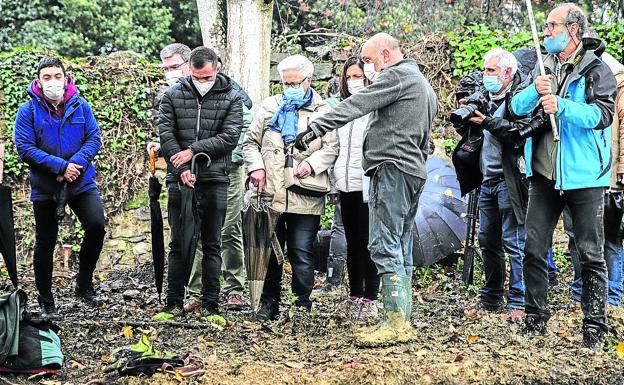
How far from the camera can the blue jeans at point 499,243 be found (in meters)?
7.37

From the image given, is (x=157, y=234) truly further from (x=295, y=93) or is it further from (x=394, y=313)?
(x=394, y=313)

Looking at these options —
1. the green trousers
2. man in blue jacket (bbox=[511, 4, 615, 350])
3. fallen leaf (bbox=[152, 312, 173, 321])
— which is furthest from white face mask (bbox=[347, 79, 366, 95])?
fallen leaf (bbox=[152, 312, 173, 321])

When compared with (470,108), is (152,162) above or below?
below

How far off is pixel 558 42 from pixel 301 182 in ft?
7.05

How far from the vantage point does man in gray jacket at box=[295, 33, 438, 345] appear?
19.8 ft

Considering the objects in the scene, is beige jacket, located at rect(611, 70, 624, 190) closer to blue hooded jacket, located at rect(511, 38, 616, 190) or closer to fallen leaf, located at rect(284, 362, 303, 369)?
blue hooded jacket, located at rect(511, 38, 616, 190)

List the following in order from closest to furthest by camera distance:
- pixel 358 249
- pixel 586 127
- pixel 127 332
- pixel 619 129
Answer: pixel 586 127, pixel 127 332, pixel 619 129, pixel 358 249

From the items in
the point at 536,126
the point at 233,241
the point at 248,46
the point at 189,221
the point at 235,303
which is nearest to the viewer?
the point at 536,126

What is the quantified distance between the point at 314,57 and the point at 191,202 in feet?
16.2

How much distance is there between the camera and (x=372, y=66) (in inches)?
262

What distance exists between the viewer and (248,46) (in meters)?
9.84

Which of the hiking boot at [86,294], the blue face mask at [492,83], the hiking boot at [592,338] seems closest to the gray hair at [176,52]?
the hiking boot at [86,294]

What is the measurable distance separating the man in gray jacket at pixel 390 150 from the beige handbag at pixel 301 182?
0.78 metres

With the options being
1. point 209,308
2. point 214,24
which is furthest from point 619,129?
point 214,24
